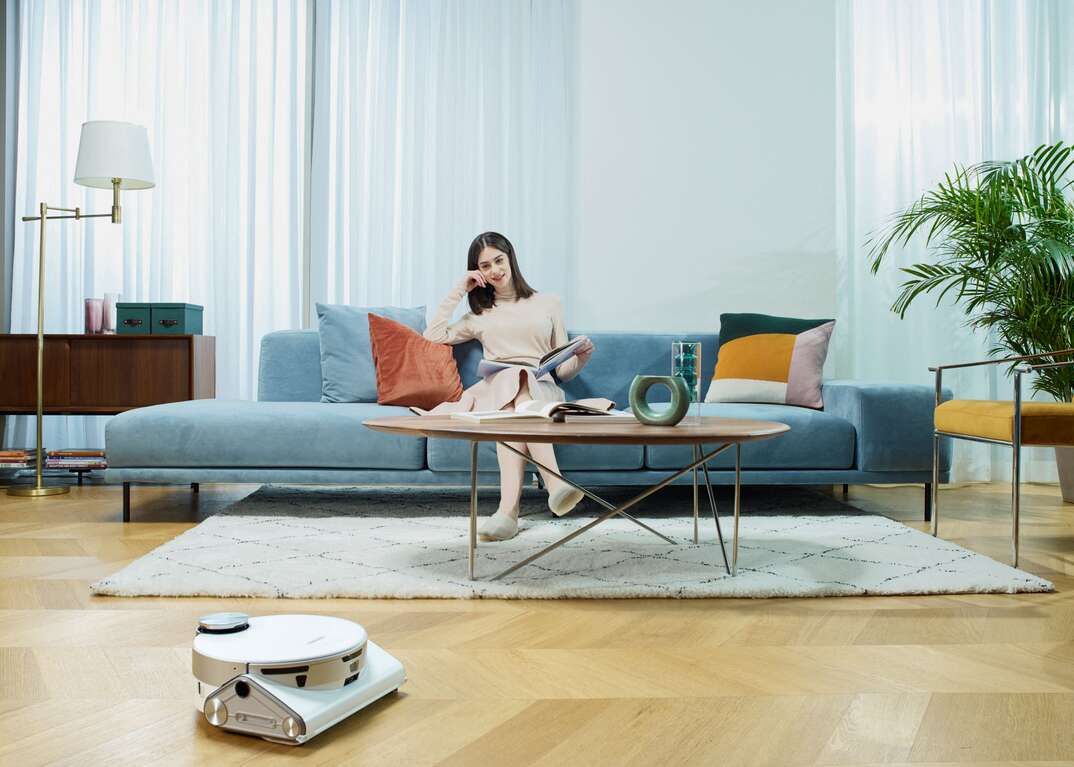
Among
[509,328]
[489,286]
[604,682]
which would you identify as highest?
[489,286]

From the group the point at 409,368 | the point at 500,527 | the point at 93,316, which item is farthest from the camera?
the point at 93,316

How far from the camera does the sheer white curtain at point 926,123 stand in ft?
15.7

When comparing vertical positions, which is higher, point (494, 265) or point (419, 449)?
point (494, 265)

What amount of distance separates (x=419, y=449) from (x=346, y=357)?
66 cm

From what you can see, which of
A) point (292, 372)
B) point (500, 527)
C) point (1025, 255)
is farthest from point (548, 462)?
point (1025, 255)

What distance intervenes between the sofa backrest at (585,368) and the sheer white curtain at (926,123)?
1.41 meters

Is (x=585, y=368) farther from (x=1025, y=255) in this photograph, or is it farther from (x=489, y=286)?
(x=1025, y=255)

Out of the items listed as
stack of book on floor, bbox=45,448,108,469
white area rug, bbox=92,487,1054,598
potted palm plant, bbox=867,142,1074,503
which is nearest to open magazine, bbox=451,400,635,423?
white area rug, bbox=92,487,1054,598

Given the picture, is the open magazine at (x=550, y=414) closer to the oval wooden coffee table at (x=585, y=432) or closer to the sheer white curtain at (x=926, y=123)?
the oval wooden coffee table at (x=585, y=432)

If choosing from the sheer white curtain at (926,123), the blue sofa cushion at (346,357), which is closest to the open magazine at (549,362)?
the blue sofa cushion at (346,357)

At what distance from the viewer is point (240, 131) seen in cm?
486

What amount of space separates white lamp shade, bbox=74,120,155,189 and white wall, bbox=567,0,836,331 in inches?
86.5

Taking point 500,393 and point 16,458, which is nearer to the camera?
point 500,393

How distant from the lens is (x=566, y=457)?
335 cm
